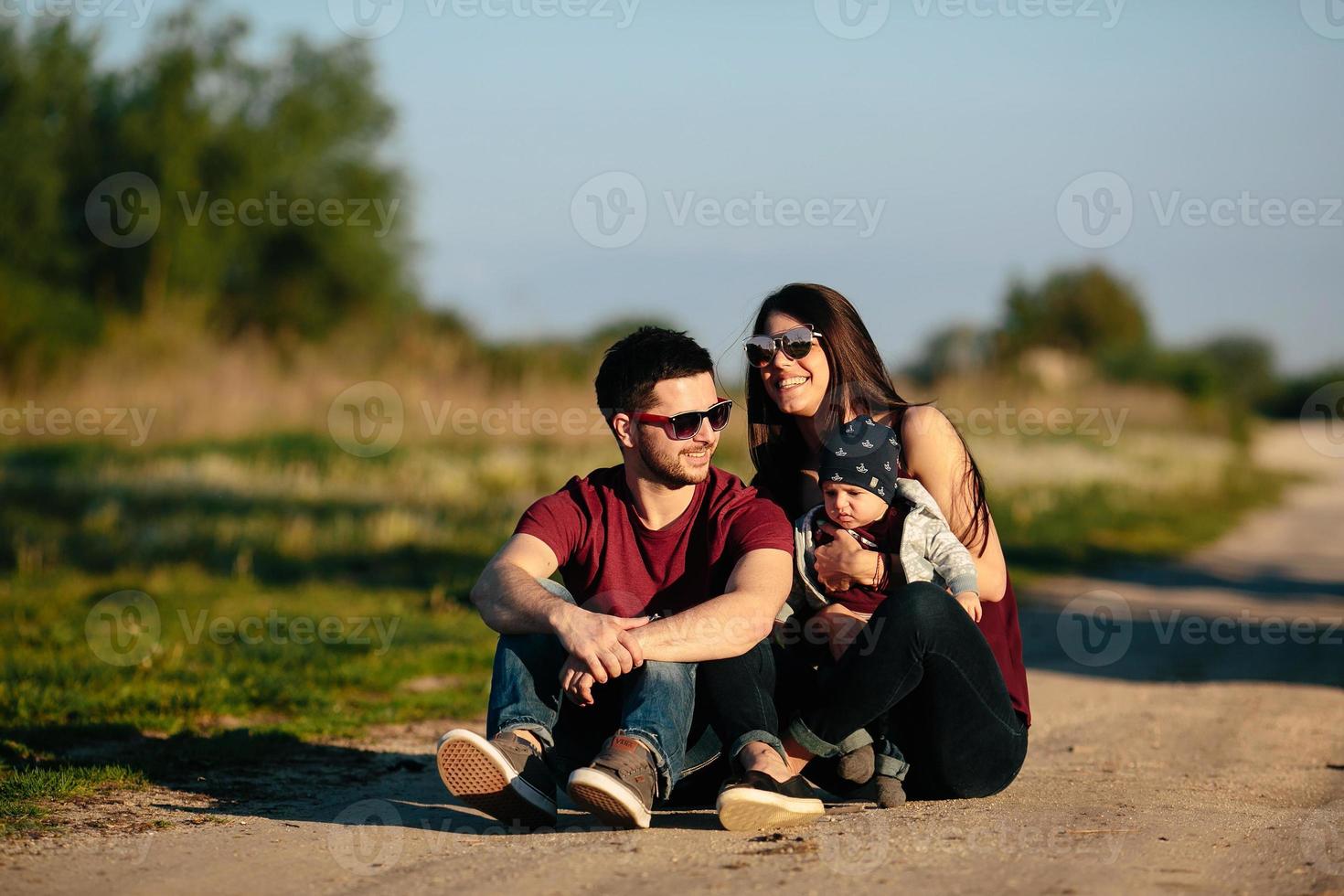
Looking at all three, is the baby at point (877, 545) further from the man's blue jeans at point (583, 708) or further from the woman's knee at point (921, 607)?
the man's blue jeans at point (583, 708)

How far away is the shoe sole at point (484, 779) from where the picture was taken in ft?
13.1

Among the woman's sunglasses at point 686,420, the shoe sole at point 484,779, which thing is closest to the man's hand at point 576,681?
the shoe sole at point 484,779

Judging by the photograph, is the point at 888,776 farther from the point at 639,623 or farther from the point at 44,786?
the point at 44,786

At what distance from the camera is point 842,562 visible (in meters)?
4.45

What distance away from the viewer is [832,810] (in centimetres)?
450

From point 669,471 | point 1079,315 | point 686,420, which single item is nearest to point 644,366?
point 686,420

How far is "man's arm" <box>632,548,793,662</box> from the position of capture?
414cm

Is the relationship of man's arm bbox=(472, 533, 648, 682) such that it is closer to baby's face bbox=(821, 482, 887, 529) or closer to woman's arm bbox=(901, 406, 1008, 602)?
baby's face bbox=(821, 482, 887, 529)

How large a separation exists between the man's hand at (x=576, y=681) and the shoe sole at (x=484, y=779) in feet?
0.93

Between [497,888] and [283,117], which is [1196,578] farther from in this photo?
[283,117]

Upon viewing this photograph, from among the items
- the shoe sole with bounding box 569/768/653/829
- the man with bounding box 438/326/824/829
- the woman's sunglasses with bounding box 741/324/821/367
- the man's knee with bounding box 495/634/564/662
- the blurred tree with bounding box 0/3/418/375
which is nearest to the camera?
the shoe sole with bounding box 569/768/653/829

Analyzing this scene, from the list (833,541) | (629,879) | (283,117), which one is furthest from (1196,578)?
(283,117)

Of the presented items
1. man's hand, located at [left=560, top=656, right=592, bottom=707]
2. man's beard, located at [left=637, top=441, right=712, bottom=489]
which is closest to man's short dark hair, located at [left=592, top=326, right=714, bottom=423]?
man's beard, located at [left=637, top=441, right=712, bottom=489]

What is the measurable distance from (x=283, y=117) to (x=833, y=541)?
30.5 metres
